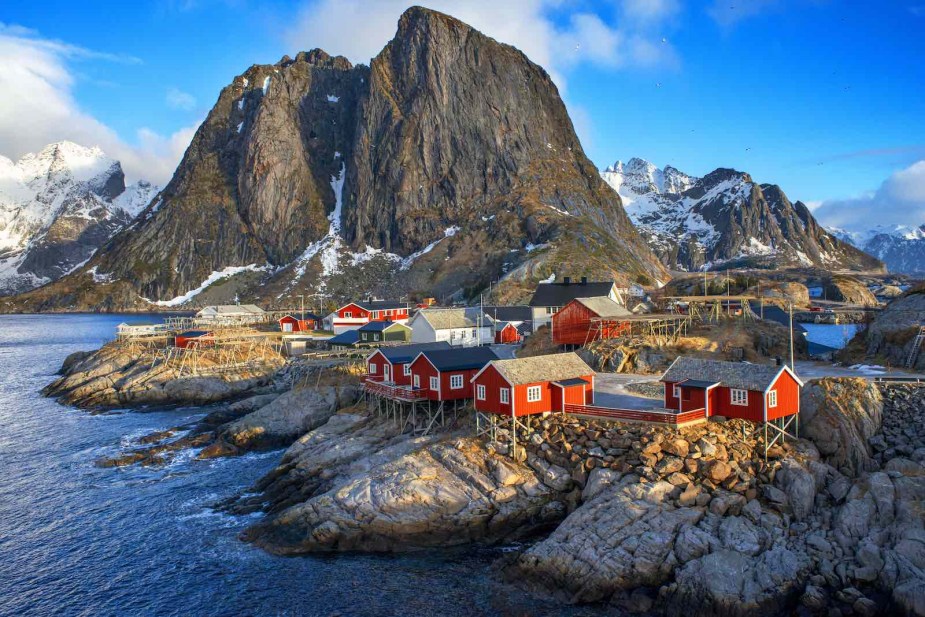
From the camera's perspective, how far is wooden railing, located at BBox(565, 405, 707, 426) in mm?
34281

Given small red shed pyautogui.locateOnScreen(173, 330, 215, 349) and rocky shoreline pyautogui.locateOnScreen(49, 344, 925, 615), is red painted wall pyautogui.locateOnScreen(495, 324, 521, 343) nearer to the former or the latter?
small red shed pyautogui.locateOnScreen(173, 330, 215, 349)

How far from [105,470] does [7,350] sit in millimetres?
93275

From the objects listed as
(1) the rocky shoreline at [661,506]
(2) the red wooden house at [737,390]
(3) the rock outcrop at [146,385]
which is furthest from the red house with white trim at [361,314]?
(2) the red wooden house at [737,390]

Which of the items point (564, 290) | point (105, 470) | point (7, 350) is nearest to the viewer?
point (105, 470)

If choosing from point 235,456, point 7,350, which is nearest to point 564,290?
point 235,456

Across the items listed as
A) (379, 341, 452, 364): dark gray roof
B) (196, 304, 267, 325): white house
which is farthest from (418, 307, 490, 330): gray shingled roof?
(196, 304, 267, 325): white house

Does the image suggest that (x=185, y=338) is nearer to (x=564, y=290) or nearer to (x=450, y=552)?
(x=564, y=290)

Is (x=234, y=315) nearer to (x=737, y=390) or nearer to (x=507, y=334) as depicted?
(x=507, y=334)

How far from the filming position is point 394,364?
163 ft

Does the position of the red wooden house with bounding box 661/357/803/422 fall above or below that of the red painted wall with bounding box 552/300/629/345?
below

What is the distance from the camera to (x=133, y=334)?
3684 inches

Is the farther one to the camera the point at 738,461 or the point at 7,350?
the point at 7,350

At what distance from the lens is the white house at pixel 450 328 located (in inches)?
3002

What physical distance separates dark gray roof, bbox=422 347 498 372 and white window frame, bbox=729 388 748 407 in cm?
1549
